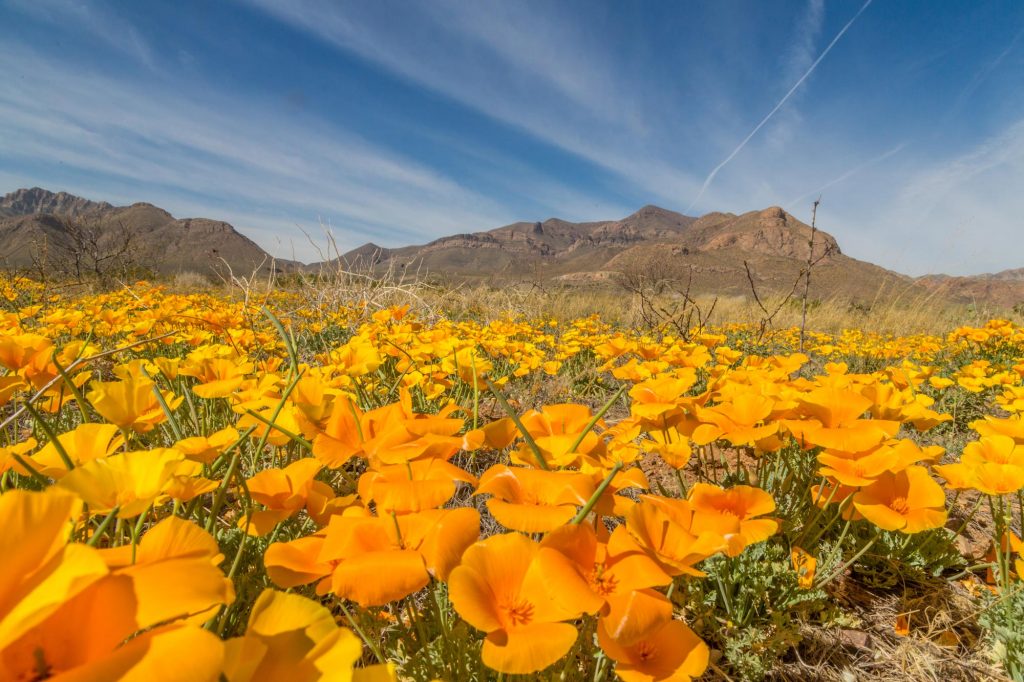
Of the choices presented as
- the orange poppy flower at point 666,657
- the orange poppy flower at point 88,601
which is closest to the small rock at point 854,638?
the orange poppy flower at point 666,657

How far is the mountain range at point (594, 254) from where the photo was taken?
11766mm

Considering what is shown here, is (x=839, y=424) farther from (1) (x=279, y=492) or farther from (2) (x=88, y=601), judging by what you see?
(2) (x=88, y=601)

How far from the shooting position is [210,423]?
2.05 m

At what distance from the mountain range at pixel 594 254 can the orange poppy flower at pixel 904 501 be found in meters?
3.12

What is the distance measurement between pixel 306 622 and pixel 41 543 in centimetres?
22

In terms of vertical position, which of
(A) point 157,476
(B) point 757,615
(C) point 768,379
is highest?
(C) point 768,379

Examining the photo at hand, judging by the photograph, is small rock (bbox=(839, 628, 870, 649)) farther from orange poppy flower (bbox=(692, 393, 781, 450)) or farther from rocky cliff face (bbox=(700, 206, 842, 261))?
rocky cliff face (bbox=(700, 206, 842, 261))

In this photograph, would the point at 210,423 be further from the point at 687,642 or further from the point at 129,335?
the point at 129,335

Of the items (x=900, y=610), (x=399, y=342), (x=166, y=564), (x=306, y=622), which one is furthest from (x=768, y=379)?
(x=399, y=342)

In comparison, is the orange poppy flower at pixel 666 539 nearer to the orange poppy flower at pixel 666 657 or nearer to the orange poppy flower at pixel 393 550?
the orange poppy flower at pixel 666 657

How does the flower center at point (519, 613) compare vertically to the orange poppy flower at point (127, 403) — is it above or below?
below

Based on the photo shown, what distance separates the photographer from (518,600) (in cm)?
68

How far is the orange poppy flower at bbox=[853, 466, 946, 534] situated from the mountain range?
10.2 ft

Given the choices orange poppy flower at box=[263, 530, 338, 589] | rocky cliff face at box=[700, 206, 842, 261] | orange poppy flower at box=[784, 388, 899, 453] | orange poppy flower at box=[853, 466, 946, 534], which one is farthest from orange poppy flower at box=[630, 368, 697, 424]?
rocky cliff face at box=[700, 206, 842, 261]
